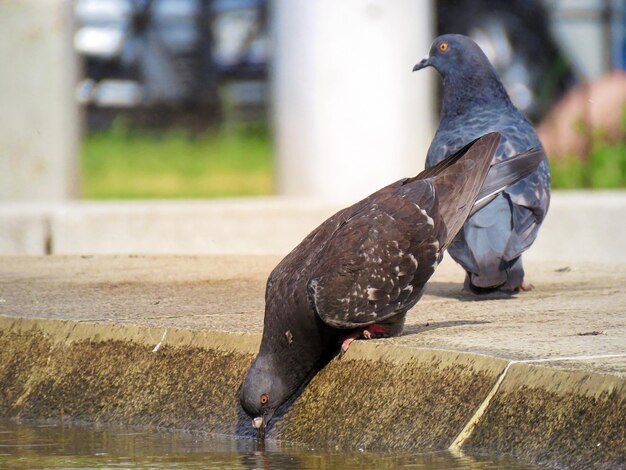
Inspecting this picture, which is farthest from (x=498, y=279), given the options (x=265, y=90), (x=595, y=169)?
(x=265, y=90)

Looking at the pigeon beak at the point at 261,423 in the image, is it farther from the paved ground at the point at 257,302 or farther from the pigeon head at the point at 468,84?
the pigeon head at the point at 468,84

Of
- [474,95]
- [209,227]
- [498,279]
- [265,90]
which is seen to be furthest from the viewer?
[265,90]

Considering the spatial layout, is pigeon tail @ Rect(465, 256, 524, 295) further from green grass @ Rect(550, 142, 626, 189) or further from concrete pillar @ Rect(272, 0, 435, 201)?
green grass @ Rect(550, 142, 626, 189)

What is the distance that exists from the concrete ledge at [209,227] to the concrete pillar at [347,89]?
728mm

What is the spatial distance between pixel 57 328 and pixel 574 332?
170 centimetres

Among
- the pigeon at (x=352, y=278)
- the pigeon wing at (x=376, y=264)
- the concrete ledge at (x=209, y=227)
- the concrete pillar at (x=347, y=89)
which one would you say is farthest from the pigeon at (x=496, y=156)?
the concrete pillar at (x=347, y=89)

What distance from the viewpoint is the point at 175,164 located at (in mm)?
16250

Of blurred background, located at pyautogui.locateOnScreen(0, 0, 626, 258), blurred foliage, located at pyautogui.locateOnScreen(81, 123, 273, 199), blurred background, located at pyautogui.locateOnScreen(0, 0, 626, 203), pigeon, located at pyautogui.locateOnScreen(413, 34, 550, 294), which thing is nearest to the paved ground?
pigeon, located at pyautogui.locateOnScreen(413, 34, 550, 294)

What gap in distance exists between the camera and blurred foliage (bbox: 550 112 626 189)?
32.4 ft

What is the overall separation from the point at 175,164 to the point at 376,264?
12395 mm

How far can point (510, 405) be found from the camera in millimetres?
3449

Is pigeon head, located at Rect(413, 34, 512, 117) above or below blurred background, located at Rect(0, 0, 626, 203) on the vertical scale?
above

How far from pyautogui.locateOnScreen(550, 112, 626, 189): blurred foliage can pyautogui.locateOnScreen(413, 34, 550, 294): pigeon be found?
13.5 ft

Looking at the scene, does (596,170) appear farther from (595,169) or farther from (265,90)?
(265,90)
